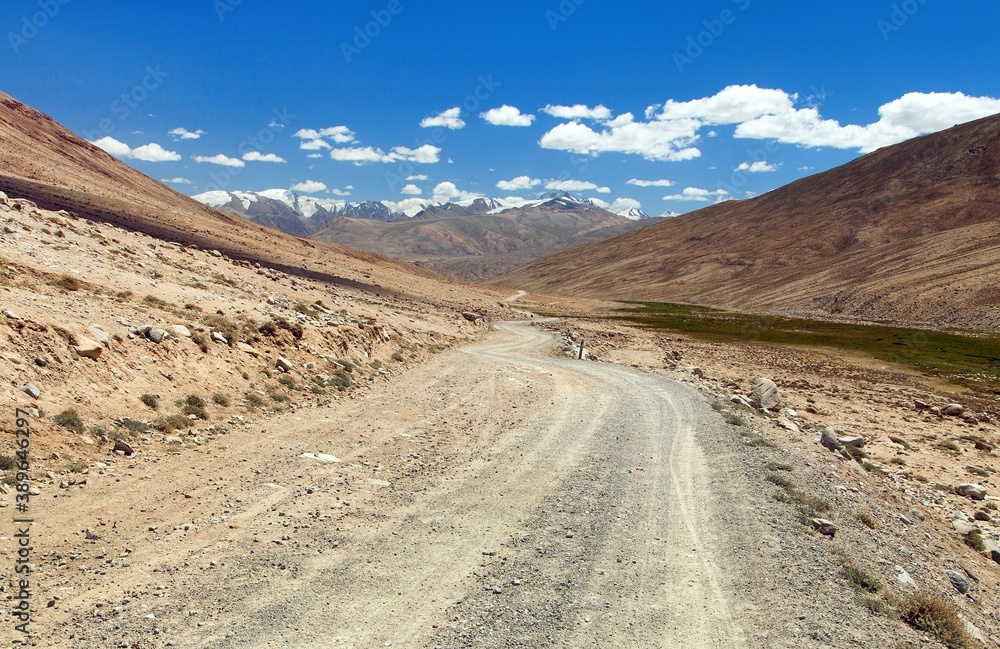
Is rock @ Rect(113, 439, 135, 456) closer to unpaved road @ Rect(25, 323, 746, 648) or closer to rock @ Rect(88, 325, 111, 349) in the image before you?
unpaved road @ Rect(25, 323, 746, 648)

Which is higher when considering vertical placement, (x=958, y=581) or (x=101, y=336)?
(x=101, y=336)

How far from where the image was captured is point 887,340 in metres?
70.8

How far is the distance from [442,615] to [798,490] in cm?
937

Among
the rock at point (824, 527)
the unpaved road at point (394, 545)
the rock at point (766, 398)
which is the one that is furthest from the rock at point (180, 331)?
the rock at point (766, 398)

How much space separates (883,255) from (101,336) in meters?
160

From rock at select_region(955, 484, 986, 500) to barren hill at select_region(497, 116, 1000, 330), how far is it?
3511 inches

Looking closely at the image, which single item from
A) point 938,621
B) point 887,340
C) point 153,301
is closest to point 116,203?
point 153,301

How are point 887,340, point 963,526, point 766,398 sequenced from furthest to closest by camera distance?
point 887,340, point 766,398, point 963,526

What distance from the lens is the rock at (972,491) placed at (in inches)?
722

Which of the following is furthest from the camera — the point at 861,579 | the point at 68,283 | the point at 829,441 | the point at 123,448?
the point at 829,441

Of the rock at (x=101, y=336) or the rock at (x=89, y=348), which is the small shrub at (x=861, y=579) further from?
the rock at (x=101, y=336)

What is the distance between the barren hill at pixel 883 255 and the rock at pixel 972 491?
89.2m

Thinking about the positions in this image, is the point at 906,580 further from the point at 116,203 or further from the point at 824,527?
the point at 116,203

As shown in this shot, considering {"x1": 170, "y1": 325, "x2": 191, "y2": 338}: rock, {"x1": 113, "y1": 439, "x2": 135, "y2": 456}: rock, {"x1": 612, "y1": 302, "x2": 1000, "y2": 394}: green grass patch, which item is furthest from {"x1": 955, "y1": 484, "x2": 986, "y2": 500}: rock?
{"x1": 612, "y1": 302, "x2": 1000, "y2": 394}: green grass patch
